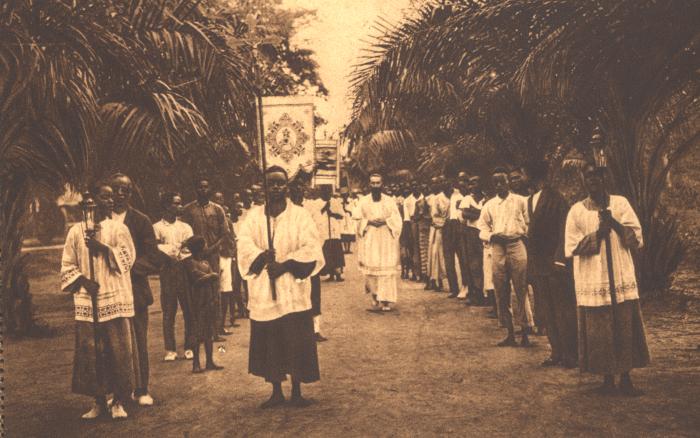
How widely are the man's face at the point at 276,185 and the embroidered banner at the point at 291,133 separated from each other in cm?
198

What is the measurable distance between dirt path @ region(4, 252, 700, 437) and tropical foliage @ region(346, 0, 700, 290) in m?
2.22

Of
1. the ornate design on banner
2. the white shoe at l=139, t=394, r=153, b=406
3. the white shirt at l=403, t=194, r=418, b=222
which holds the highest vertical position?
the ornate design on banner

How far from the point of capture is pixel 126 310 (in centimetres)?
633

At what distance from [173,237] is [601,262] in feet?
15.3

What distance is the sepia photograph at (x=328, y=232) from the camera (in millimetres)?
6289

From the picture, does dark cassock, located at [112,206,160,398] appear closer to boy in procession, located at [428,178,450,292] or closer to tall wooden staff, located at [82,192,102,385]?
tall wooden staff, located at [82,192,102,385]

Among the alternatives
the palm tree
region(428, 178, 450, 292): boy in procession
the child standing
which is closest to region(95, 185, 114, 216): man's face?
the palm tree

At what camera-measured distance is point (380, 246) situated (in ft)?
43.1

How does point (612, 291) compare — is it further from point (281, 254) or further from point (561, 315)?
point (281, 254)

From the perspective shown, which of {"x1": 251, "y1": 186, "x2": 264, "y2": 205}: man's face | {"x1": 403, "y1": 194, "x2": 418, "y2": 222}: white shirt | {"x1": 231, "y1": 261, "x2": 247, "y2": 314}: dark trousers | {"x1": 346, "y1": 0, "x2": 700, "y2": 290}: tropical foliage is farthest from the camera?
{"x1": 403, "y1": 194, "x2": 418, "y2": 222}: white shirt

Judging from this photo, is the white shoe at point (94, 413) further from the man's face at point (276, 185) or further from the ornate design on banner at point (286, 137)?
the ornate design on banner at point (286, 137)

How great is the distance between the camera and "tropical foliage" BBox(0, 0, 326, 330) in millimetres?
7891

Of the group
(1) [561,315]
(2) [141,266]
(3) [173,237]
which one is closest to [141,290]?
Answer: (2) [141,266]

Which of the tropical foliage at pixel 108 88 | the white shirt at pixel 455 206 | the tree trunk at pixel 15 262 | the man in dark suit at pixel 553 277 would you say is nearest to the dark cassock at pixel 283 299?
the tropical foliage at pixel 108 88
